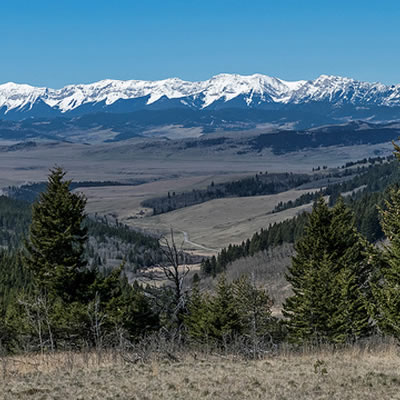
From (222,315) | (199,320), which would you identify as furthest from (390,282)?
(199,320)

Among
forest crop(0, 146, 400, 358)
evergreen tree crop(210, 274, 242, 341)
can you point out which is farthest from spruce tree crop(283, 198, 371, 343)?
evergreen tree crop(210, 274, 242, 341)

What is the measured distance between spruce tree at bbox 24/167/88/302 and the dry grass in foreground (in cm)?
1179

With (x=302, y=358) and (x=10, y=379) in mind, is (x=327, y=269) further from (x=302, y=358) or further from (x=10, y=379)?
(x=10, y=379)

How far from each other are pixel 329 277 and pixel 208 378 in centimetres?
2017

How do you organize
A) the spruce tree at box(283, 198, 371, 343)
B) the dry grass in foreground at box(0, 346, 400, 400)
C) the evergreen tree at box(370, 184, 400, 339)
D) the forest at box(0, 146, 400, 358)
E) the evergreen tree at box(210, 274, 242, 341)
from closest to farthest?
the dry grass in foreground at box(0, 346, 400, 400) < the evergreen tree at box(370, 184, 400, 339) < the forest at box(0, 146, 400, 358) < the spruce tree at box(283, 198, 371, 343) < the evergreen tree at box(210, 274, 242, 341)

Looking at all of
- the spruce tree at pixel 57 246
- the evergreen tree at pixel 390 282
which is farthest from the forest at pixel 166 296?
the evergreen tree at pixel 390 282

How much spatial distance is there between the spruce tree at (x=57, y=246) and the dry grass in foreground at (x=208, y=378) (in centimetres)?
1179

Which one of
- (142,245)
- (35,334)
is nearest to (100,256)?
(142,245)

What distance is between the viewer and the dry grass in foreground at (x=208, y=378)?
527 inches

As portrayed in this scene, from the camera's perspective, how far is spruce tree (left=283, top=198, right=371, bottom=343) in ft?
105

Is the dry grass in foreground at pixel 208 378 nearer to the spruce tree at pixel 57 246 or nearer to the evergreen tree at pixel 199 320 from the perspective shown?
the spruce tree at pixel 57 246

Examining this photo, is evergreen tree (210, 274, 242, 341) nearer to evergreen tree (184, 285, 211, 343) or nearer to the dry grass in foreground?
evergreen tree (184, 285, 211, 343)

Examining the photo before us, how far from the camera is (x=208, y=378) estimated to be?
14844 millimetres

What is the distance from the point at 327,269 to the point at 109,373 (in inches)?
794
